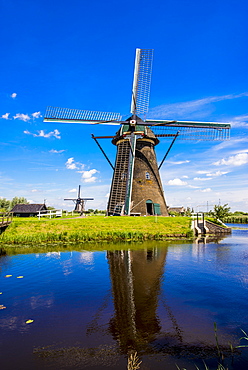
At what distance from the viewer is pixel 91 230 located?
2419 centimetres

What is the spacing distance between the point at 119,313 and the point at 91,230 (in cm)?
1680

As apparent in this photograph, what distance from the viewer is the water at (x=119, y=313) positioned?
5480 mm

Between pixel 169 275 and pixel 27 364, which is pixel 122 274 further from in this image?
pixel 27 364

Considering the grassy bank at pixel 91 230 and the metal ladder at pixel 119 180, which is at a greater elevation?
the metal ladder at pixel 119 180

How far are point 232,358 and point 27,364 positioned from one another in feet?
14.9

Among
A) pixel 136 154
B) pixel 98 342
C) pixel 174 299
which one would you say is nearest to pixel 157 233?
pixel 136 154

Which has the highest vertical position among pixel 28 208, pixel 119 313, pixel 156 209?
pixel 156 209

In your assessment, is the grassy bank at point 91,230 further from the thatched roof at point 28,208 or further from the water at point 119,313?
the thatched roof at point 28,208

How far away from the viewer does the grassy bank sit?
2180 cm

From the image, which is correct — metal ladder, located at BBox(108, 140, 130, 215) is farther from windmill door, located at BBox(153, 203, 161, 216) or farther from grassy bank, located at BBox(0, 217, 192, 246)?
windmill door, located at BBox(153, 203, 161, 216)

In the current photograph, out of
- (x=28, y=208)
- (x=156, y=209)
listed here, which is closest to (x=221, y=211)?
(x=156, y=209)

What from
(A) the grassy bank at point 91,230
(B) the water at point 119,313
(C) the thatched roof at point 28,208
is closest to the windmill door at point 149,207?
(A) the grassy bank at point 91,230

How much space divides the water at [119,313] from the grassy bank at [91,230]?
7426 mm

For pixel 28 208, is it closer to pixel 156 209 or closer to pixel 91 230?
pixel 91 230
